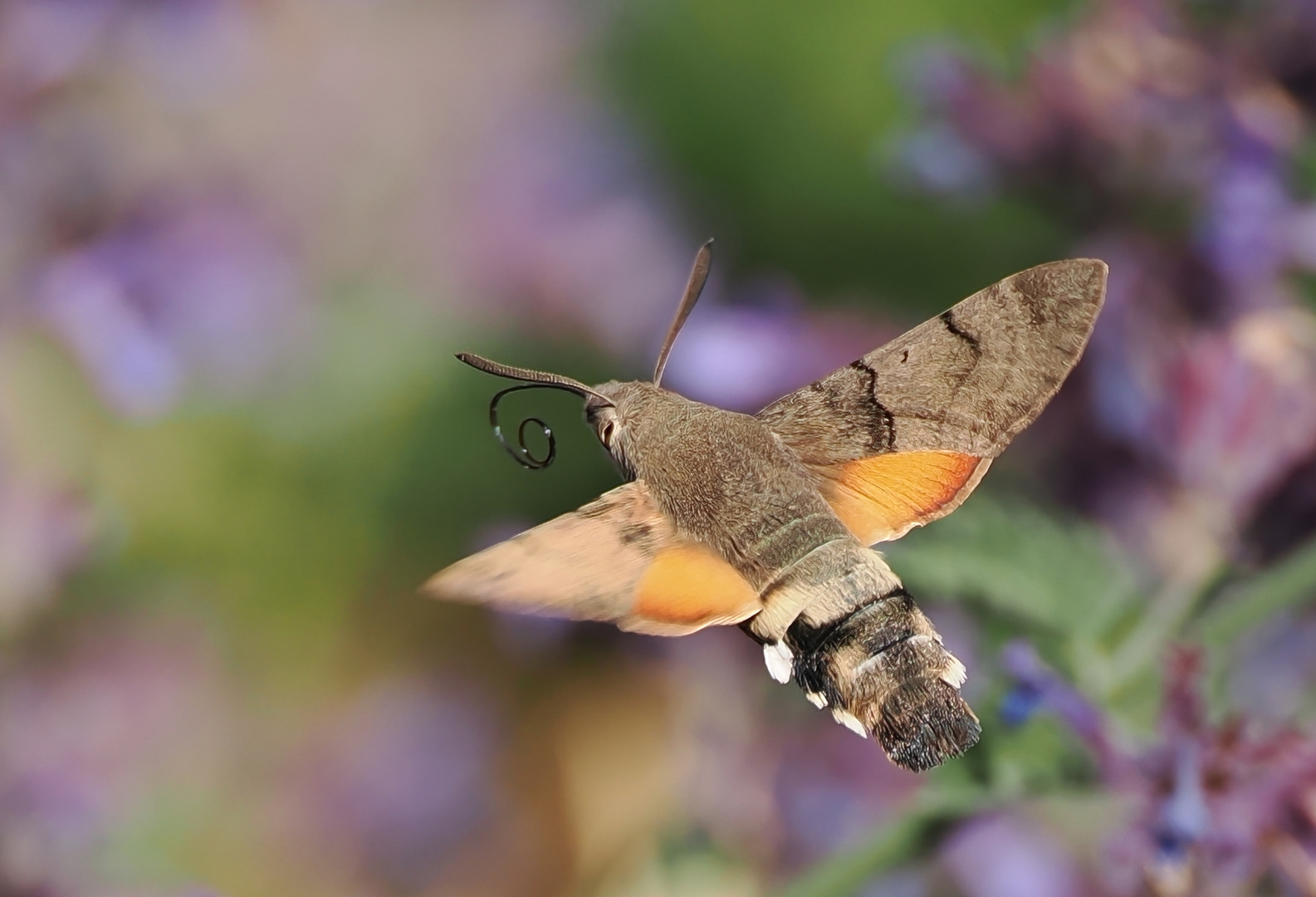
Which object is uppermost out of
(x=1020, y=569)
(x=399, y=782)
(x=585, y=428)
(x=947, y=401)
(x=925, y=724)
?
(x=947, y=401)

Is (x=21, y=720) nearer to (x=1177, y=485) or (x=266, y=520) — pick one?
(x=266, y=520)

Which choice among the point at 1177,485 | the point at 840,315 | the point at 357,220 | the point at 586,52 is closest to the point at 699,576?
the point at 1177,485

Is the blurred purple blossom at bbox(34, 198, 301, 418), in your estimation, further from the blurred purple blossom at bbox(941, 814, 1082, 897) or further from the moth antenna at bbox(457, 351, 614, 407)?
the blurred purple blossom at bbox(941, 814, 1082, 897)

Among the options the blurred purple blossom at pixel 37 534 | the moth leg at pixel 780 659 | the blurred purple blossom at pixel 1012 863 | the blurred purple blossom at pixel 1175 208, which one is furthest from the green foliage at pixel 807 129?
the moth leg at pixel 780 659

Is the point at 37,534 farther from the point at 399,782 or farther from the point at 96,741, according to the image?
the point at 399,782

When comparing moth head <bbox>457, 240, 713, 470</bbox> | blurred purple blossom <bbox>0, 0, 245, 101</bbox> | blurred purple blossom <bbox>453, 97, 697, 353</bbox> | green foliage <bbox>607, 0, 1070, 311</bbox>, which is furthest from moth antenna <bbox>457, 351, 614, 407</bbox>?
green foliage <bbox>607, 0, 1070, 311</bbox>

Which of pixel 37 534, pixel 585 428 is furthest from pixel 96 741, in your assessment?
pixel 585 428

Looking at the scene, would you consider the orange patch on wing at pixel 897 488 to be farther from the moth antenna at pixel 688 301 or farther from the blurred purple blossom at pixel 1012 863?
the blurred purple blossom at pixel 1012 863
